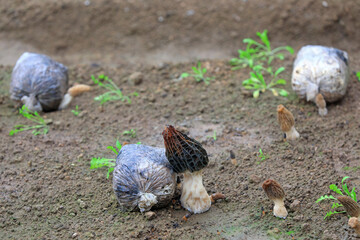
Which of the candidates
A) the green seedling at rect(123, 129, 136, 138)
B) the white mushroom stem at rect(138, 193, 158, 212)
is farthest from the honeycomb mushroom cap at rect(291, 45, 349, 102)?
the white mushroom stem at rect(138, 193, 158, 212)

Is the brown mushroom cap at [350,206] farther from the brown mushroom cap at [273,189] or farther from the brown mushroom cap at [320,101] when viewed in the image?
the brown mushroom cap at [320,101]

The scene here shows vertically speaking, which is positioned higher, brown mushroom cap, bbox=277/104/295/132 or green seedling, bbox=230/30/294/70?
brown mushroom cap, bbox=277/104/295/132

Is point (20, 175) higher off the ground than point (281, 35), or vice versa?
point (20, 175)

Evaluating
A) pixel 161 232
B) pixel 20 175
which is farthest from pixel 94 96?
pixel 161 232

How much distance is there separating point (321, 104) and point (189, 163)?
1.86 meters

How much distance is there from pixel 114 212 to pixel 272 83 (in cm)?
251

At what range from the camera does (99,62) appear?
21.3ft

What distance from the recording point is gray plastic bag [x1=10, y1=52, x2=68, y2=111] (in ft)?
16.5

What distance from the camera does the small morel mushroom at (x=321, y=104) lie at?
179 inches

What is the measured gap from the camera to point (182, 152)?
3283 mm

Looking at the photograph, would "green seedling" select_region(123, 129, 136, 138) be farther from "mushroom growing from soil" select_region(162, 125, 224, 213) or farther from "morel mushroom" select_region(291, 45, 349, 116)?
"morel mushroom" select_region(291, 45, 349, 116)

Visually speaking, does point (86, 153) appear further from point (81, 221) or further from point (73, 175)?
point (81, 221)

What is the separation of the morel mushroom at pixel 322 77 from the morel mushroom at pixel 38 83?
97.0 inches

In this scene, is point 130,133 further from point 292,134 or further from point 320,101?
point 320,101
